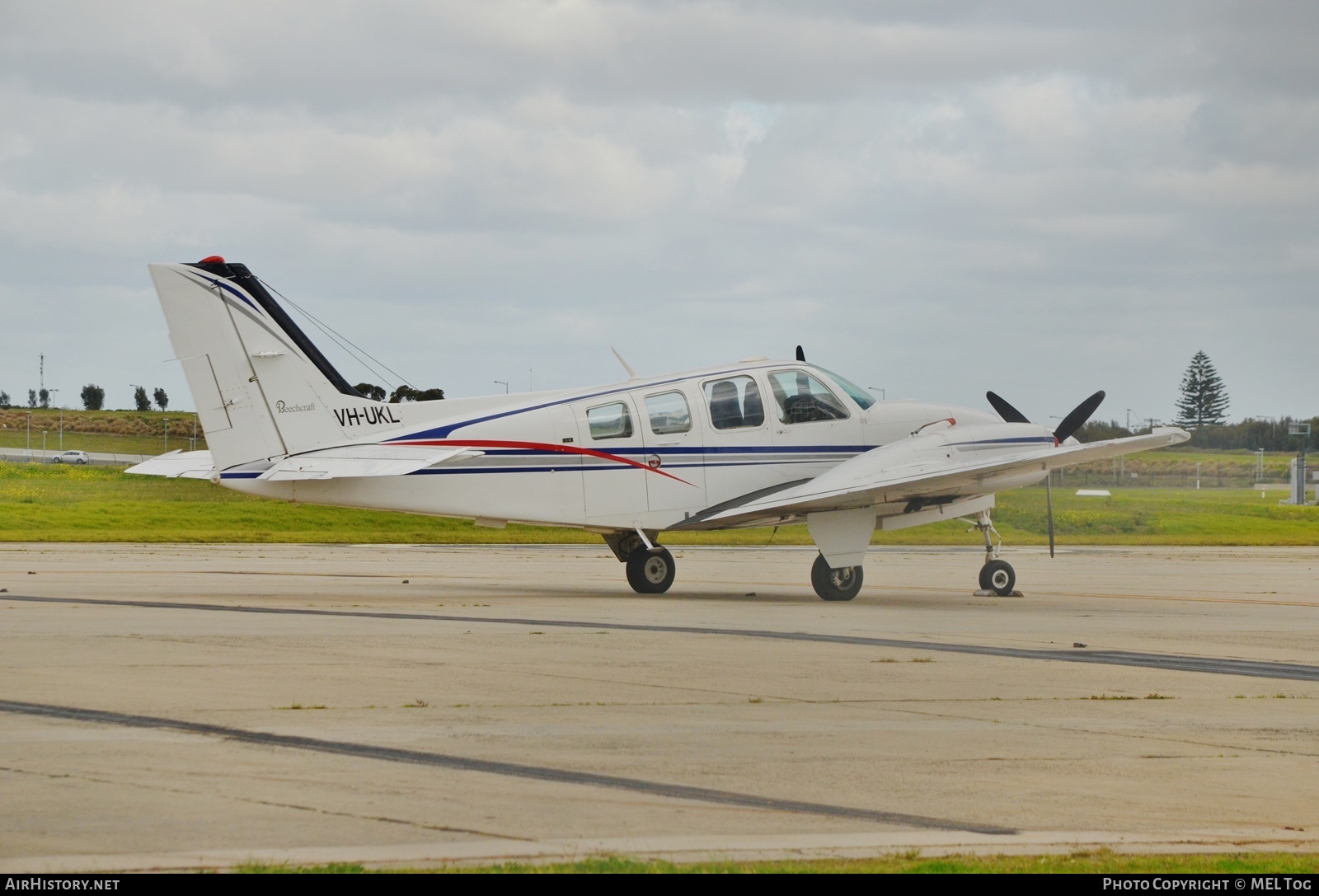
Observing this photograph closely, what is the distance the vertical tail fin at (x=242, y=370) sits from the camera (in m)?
18.4

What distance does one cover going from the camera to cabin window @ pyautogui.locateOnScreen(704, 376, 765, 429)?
19797mm

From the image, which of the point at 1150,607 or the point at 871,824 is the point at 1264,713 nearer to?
the point at 871,824

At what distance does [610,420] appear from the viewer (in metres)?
19.4

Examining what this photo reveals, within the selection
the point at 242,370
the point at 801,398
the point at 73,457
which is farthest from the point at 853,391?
the point at 73,457

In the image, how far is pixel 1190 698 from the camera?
34.5ft

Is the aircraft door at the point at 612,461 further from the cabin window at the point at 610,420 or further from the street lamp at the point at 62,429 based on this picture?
the street lamp at the point at 62,429

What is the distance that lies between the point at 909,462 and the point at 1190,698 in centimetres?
877

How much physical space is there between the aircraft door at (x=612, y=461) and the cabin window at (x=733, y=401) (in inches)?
49.9

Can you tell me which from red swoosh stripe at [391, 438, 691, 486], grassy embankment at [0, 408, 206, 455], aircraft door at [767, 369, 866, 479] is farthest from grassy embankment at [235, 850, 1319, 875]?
grassy embankment at [0, 408, 206, 455]

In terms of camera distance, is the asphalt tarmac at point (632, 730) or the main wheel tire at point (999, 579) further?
the main wheel tire at point (999, 579)

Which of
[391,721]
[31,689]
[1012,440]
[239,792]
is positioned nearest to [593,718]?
[391,721]

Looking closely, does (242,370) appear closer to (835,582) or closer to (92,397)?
(835,582)

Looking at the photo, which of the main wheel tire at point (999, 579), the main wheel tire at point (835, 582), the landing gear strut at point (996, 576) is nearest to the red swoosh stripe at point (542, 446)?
the main wheel tire at point (835, 582)

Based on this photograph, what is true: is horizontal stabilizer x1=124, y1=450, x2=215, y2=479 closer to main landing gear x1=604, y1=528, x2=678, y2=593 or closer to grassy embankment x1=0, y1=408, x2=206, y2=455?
main landing gear x1=604, y1=528, x2=678, y2=593
